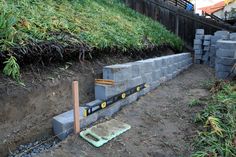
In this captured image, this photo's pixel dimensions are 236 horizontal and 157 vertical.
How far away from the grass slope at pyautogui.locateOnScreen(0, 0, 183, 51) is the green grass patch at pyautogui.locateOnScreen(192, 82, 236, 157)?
1755mm

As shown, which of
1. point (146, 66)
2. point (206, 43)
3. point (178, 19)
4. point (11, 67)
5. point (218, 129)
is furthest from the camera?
point (178, 19)

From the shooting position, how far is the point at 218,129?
2.63m

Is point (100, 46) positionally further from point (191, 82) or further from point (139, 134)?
point (191, 82)

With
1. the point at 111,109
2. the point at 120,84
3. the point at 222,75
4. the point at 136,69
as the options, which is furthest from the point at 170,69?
the point at 111,109

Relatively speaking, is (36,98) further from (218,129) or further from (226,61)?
(226,61)

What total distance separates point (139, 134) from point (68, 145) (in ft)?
2.57

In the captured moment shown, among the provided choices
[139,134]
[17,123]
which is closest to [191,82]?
[139,134]

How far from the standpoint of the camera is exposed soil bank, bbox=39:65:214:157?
244 centimetres

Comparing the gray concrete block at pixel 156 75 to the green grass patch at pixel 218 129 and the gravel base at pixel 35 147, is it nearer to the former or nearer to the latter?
the green grass patch at pixel 218 129

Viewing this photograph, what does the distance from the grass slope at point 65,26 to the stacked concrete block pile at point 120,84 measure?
1.77 feet

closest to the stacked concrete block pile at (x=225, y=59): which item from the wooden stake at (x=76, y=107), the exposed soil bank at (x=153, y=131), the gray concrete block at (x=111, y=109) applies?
the exposed soil bank at (x=153, y=131)

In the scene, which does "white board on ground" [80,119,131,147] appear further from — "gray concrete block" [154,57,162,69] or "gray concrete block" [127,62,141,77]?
"gray concrete block" [154,57,162,69]

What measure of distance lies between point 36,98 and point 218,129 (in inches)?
74.9

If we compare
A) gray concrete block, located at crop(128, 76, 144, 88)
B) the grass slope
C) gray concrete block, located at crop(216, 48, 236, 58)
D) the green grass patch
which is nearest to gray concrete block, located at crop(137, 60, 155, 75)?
gray concrete block, located at crop(128, 76, 144, 88)
